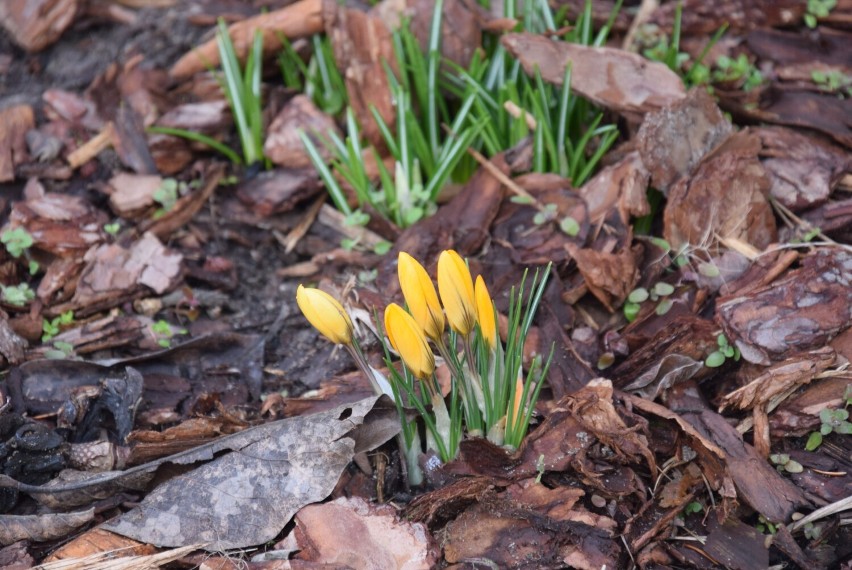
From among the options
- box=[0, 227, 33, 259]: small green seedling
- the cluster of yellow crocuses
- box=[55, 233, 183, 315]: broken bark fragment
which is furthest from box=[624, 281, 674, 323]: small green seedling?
box=[0, 227, 33, 259]: small green seedling

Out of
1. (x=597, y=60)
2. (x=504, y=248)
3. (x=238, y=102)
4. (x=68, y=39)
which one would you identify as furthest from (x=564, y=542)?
(x=68, y=39)

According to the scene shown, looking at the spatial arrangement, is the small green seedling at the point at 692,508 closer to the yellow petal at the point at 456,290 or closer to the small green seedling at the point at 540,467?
the small green seedling at the point at 540,467

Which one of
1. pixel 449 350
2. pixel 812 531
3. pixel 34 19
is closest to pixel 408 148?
pixel 449 350

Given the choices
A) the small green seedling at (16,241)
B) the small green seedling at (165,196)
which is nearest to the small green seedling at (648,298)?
the small green seedling at (165,196)

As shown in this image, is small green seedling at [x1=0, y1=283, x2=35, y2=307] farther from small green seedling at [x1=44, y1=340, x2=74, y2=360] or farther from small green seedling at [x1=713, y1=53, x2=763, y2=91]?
small green seedling at [x1=713, y1=53, x2=763, y2=91]

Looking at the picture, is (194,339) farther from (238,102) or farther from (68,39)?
(68,39)
